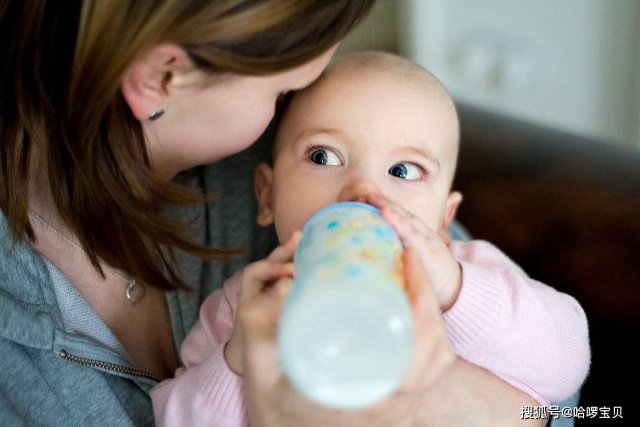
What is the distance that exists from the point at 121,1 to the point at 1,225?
1.11ft

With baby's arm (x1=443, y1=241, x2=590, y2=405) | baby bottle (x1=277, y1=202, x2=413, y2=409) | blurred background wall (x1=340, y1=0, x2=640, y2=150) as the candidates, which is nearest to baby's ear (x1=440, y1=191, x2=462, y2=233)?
baby's arm (x1=443, y1=241, x2=590, y2=405)

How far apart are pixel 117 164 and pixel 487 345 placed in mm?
517

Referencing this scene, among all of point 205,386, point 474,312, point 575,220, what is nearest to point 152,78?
point 205,386

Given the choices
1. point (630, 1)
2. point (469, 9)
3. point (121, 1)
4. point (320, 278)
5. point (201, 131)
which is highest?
point (121, 1)

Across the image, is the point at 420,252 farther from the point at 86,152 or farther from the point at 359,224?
the point at 86,152

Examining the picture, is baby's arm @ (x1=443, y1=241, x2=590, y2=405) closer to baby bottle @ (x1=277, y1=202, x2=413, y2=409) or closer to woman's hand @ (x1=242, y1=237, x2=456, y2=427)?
woman's hand @ (x1=242, y1=237, x2=456, y2=427)

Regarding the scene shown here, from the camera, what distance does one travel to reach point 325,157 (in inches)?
39.4

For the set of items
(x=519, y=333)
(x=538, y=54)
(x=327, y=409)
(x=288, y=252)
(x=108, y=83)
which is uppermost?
(x=108, y=83)

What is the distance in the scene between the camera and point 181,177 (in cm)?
121

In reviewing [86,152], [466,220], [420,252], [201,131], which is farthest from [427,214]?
[466,220]

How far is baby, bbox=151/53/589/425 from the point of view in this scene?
0.92 m

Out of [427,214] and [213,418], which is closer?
[213,418]

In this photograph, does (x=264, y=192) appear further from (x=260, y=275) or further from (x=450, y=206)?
(x=260, y=275)

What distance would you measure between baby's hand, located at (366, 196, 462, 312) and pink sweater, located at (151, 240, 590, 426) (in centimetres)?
1
